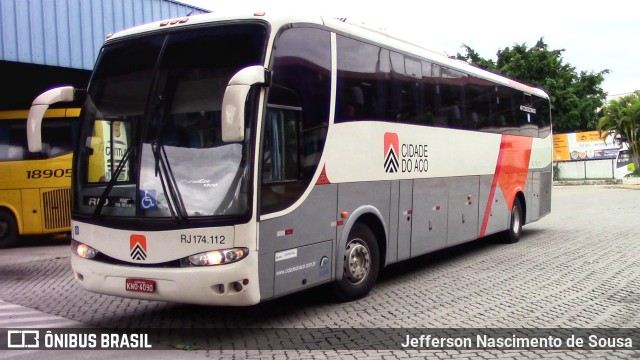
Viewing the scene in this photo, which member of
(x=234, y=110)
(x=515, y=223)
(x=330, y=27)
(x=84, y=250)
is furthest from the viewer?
(x=515, y=223)

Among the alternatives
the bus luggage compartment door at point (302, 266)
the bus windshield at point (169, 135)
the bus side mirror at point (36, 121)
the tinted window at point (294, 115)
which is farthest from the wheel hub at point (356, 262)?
the bus side mirror at point (36, 121)

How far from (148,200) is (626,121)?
1545 inches

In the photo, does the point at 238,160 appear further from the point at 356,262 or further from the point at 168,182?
the point at 356,262

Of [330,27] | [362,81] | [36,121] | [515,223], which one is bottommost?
[515,223]

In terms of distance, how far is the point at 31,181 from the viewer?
13672mm

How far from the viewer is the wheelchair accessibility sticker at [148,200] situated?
19.1ft

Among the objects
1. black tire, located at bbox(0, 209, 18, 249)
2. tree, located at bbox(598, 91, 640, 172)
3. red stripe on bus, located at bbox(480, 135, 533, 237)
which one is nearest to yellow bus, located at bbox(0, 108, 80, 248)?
black tire, located at bbox(0, 209, 18, 249)

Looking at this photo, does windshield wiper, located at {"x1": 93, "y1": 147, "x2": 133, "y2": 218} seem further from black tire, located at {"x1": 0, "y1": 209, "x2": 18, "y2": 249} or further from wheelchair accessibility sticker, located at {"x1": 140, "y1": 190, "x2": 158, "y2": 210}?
black tire, located at {"x1": 0, "y1": 209, "x2": 18, "y2": 249}

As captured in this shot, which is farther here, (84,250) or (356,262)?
(356,262)

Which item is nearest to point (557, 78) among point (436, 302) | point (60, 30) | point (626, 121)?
point (626, 121)

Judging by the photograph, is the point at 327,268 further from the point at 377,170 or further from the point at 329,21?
the point at 329,21

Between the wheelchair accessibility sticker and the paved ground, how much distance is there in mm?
1480

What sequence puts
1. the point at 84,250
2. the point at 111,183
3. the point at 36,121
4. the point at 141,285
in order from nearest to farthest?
the point at 141,285 < the point at 111,183 < the point at 36,121 < the point at 84,250

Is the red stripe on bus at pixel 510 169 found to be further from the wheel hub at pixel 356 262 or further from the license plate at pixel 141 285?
the license plate at pixel 141 285
